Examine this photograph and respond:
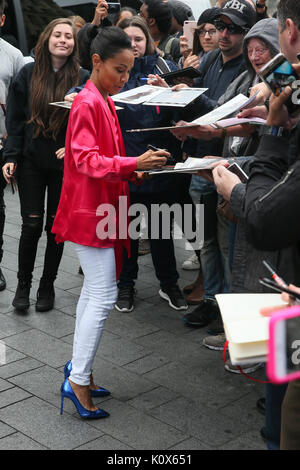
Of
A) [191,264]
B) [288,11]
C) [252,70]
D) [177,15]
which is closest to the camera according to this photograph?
[288,11]

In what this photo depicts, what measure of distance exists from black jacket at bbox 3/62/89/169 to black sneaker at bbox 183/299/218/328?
141cm

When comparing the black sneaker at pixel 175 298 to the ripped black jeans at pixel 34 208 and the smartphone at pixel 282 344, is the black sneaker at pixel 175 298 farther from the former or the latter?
the smartphone at pixel 282 344

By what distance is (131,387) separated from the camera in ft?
13.3

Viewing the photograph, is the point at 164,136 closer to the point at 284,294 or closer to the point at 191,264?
the point at 191,264

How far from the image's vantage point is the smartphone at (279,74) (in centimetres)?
231

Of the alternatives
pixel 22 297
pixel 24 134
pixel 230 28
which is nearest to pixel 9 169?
pixel 24 134

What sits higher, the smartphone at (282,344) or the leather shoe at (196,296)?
the smartphone at (282,344)

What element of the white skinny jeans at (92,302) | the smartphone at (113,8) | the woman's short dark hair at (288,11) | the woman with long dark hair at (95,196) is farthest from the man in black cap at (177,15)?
the woman's short dark hair at (288,11)

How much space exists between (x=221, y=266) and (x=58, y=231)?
5.15 ft

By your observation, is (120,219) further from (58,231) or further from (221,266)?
(221,266)

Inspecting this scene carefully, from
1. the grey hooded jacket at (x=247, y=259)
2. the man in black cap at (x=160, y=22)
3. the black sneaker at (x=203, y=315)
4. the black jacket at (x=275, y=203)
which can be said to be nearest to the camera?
the black jacket at (x=275, y=203)

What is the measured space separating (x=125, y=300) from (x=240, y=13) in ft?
7.17

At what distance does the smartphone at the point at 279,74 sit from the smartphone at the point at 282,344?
0.92 meters

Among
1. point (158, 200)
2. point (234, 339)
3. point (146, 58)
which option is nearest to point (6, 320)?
point (158, 200)
